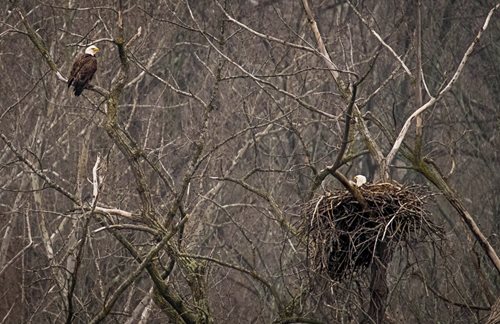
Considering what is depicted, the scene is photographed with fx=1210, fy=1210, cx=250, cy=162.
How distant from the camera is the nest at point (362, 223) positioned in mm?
8133

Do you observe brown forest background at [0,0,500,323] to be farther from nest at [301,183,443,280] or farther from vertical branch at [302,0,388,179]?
nest at [301,183,443,280]

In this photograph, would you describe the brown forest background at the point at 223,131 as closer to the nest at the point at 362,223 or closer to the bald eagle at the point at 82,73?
the bald eagle at the point at 82,73

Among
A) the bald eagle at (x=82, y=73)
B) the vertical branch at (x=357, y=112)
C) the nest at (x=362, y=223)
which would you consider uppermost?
the bald eagle at (x=82, y=73)

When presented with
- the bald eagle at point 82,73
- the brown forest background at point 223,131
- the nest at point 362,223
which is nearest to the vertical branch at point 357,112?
the nest at point 362,223

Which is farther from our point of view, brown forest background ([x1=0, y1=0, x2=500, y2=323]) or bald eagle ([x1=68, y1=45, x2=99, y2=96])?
brown forest background ([x1=0, y1=0, x2=500, y2=323])

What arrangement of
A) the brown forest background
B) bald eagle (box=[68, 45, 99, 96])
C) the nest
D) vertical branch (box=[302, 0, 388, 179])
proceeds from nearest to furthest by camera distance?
the nest, vertical branch (box=[302, 0, 388, 179]), bald eagle (box=[68, 45, 99, 96]), the brown forest background

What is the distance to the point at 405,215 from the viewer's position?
811 cm

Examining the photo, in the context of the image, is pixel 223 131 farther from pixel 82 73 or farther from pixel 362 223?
pixel 362 223

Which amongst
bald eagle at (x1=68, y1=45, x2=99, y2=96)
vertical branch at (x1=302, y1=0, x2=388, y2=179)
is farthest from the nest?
bald eagle at (x1=68, y1=45, x2=99, y2=96)

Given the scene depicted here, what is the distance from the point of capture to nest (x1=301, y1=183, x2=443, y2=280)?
26.7ft

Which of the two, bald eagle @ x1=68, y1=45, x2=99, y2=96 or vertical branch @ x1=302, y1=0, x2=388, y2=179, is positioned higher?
bald eagle @ x1=68, y1=45, x2=99, y2=96

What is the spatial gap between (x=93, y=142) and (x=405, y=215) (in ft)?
33.3

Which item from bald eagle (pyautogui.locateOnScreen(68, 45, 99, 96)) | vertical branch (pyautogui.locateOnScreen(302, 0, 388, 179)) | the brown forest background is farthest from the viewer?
the brown forest background

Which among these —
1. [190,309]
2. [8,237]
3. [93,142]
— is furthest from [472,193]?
[190,309]
